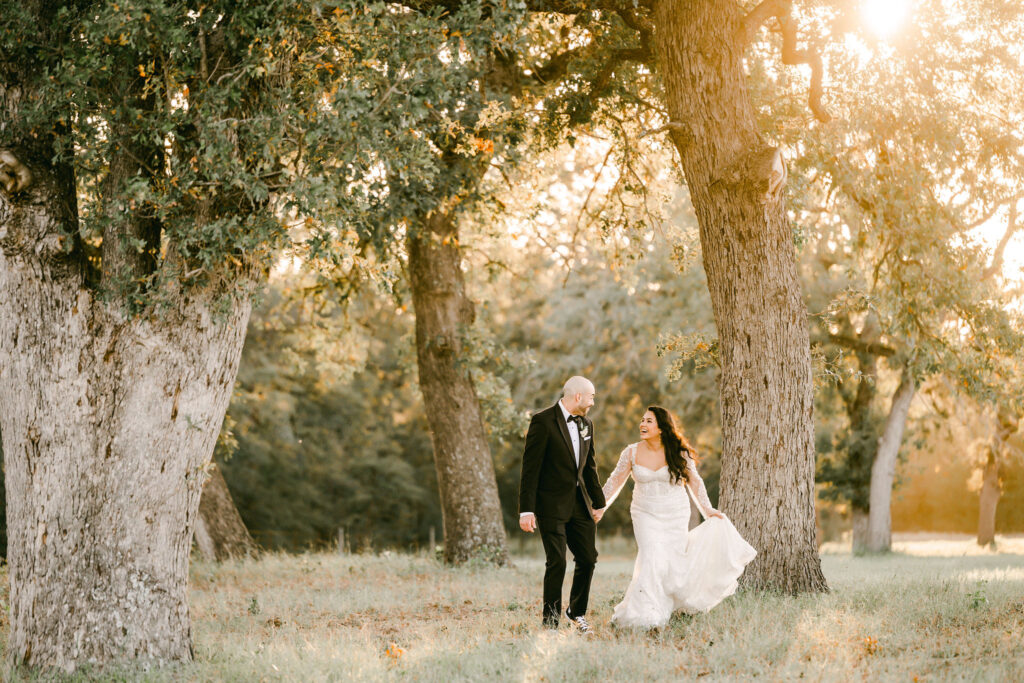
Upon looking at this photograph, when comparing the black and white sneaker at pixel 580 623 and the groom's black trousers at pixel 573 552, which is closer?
the black and white sneaker at pixel 580 623

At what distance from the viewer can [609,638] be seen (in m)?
7.61

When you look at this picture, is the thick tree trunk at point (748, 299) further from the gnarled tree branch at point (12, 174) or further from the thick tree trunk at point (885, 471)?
the thick tree trunk at point (885, 471)

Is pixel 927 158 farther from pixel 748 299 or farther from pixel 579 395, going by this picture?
pixel 579 395

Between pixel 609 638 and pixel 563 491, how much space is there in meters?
1.29

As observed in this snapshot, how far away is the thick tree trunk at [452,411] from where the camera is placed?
14.2m

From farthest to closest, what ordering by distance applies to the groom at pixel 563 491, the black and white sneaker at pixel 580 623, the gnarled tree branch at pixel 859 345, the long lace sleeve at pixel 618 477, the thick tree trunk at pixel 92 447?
the gnarled tree branch at pixel 859 345
the long lace sleeve at pixel 618 477
the groom at pixel 563 491
the black and white sneaker at pixel 580 623
the thick tree trunk at pixel 92 447

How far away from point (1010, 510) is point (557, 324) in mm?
43676

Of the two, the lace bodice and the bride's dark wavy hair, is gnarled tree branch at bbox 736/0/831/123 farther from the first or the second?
the lace bodice

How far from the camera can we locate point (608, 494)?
870 centimetres

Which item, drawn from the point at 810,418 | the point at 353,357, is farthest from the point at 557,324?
the point at 810,418

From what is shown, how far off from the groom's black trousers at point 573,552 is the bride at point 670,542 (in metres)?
0.27

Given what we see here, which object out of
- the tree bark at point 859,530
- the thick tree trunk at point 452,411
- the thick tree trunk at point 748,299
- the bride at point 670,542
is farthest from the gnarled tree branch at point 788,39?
the tree bark at point 859,530

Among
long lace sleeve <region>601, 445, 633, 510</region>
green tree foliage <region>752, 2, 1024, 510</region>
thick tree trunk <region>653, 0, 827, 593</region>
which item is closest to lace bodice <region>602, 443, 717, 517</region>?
long lace sleeve <region>601, 445, 633, 510</region>

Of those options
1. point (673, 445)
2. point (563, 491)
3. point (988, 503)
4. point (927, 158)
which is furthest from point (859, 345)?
point (563, 491)
